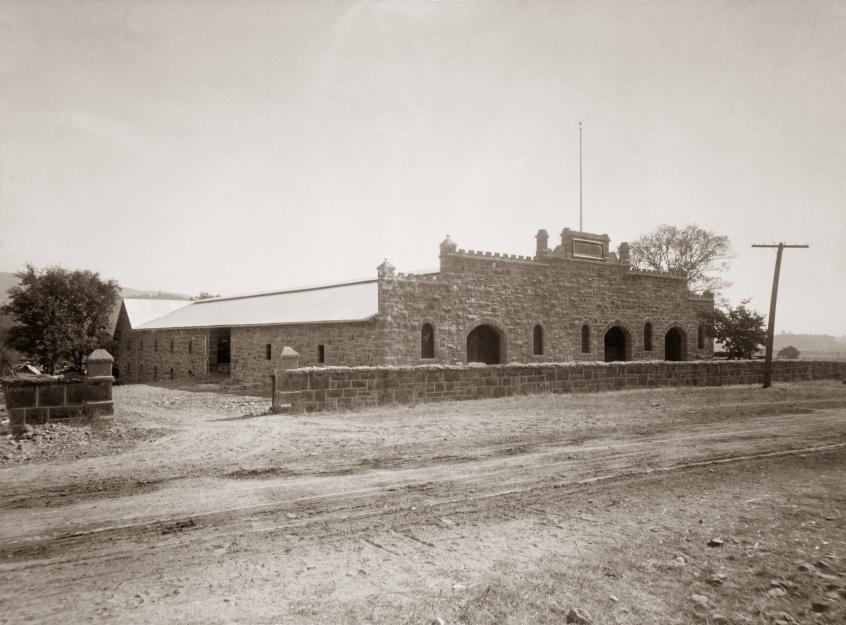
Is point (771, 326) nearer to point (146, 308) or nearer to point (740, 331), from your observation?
point (740, 331)

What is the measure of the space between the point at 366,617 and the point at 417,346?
17545mm

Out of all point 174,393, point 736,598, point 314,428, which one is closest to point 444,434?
point 314,428

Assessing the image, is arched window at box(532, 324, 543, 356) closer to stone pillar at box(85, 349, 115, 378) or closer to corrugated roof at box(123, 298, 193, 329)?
stone pillar at box(85, 349, 115, 378)

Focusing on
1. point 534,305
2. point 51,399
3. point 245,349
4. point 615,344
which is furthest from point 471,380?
point 615,344

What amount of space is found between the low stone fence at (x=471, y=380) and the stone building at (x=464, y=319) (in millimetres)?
4757

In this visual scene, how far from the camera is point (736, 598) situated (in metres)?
4.31

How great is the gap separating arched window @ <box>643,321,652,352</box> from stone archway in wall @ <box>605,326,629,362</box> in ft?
4.13

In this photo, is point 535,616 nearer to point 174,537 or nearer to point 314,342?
point 174,537

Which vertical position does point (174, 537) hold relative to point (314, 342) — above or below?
below

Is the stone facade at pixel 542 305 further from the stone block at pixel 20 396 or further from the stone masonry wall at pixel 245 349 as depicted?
the stone block at pixel 20 396

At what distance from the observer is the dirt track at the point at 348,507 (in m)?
4.31

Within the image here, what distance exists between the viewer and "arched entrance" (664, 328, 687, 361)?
31.1m

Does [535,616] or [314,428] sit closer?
[535,616]

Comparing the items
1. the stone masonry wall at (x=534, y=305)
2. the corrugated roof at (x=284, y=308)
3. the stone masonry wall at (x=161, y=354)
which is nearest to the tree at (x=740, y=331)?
the stone masonry wall at (x=534, y=305)
